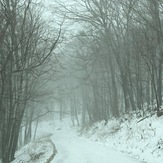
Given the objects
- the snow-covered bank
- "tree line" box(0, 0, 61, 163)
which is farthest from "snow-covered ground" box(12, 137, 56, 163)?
the snow-covered bank

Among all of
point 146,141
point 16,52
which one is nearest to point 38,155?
point 146,141

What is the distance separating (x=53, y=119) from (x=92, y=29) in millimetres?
47978

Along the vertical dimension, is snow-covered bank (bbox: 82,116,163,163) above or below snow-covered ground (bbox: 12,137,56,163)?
above

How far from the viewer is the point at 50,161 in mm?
12617

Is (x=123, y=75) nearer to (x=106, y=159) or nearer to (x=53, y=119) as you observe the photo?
(x=106, y=159)

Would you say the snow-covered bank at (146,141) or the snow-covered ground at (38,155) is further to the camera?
the snow-covered ground at (38,155)

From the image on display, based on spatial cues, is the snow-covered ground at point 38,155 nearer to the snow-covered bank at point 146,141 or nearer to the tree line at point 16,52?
the tree line at point 16,52

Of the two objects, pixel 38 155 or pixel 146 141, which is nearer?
pixel 146 141

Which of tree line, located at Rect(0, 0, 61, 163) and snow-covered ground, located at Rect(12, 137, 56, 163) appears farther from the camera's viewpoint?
snow-covered ground, located at Rect(12, 137, 56, 163)

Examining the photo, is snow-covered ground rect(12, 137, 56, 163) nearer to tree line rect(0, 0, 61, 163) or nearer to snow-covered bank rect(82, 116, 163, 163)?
tree line rect(0, 0, 61, 163)

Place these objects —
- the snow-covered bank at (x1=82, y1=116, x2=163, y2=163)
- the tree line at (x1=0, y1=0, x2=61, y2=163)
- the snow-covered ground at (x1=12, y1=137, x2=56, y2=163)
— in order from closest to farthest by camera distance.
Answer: the tree line at (x1=0, y1=0, x2=61, y2=163), the snow-covered bank at (x1=82, y1=116, x2=163, y2=163), the snow-covered ground at (x1=12, y1=137, x2=56, y2=163)

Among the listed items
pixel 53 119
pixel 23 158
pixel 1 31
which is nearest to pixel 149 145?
pixel 1 31

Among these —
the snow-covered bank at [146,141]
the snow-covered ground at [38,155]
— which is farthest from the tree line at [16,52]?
the snow-covered bank at [146,141]

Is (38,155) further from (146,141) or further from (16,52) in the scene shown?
(16,52)
